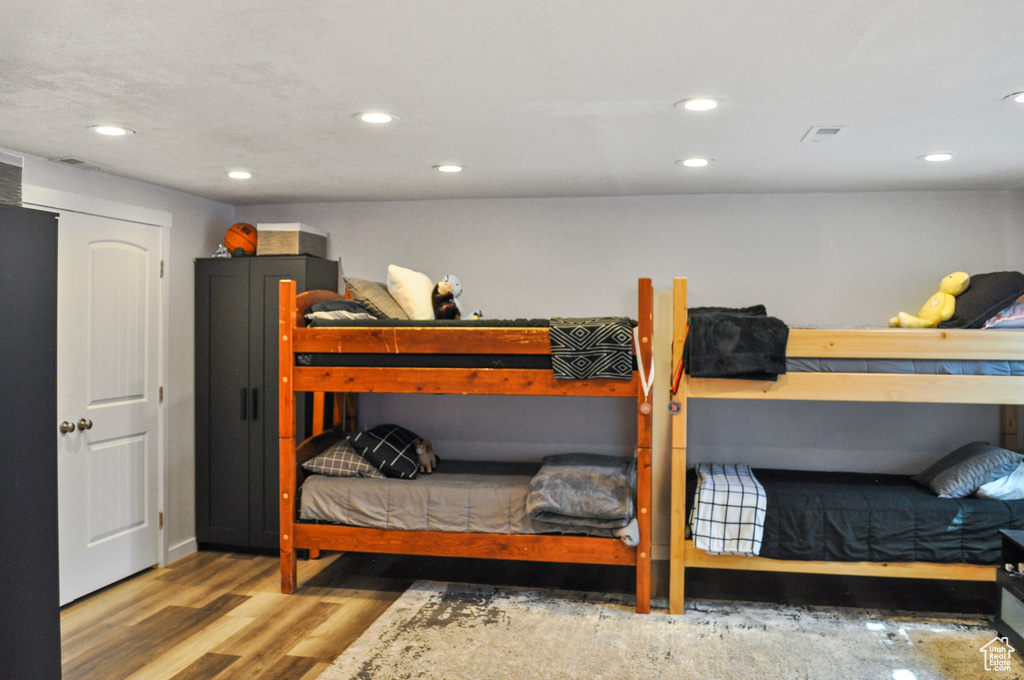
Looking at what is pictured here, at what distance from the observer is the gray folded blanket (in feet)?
11.3

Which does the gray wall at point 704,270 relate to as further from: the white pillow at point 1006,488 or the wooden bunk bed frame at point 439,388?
the wooden bunk bed frame at point 439,388

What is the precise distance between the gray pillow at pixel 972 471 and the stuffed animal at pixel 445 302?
107 inches

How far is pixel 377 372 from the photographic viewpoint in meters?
3.62

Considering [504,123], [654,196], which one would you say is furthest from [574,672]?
[654,196]

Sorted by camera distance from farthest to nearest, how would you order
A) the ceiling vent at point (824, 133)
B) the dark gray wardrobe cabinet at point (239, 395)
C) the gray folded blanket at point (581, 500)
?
1. the dark gray wardrobe cabinet at point (239, 395)
2. the gray folded blanket at point (581, 500)
3. the ceiling vent at point (824, 133)

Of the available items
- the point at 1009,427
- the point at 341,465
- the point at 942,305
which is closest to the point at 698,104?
the point at 942,305

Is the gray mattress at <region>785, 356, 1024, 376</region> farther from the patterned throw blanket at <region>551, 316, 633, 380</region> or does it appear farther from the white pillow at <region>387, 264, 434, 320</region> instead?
the white pillow at <region>387, 264, 434, 320</region>

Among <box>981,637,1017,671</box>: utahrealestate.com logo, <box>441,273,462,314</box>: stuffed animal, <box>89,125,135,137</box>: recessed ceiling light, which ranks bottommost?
<box>981,637,1017,671</box>: utahrealestate.com logo

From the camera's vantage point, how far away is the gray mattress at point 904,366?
10.7 ft

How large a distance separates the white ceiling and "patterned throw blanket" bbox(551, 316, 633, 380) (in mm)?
830

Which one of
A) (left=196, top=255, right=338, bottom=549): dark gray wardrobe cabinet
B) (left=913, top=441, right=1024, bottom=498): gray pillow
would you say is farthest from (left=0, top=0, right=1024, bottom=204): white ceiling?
(left=913, top=441, right=1024, bottom=498): gray pillow

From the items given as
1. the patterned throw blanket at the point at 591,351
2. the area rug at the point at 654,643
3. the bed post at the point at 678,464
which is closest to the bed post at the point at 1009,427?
the area rug at the point at 654,643

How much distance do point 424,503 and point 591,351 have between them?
3.91 ft

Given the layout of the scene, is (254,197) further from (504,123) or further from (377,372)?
(504,123)
